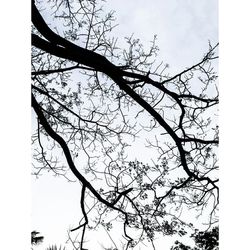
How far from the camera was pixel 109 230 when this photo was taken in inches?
120
